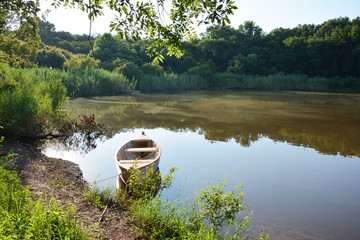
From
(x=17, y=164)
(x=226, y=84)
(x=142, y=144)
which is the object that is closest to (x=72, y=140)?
(x=142, y=144)

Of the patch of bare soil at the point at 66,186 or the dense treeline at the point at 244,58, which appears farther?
the dense treeline at the point at 244,58

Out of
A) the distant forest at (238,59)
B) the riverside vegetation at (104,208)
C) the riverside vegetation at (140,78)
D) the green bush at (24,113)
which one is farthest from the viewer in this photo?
the distant forest at (238,59)

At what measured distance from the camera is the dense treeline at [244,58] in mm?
36000

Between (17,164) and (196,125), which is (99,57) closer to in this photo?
(196,125)

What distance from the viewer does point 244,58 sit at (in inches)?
1871

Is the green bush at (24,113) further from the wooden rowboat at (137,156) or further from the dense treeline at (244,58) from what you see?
the dense treeline at (244,58)

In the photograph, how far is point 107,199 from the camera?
169 inches

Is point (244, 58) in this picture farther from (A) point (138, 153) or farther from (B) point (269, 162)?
(A) point (138, 153)

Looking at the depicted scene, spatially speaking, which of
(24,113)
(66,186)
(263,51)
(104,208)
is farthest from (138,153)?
(263,51)

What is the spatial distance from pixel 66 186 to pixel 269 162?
518cm

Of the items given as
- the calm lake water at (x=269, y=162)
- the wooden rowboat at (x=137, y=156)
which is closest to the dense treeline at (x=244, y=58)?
the calm lake water at (x=269, y=162)

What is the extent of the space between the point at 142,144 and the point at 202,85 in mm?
33368

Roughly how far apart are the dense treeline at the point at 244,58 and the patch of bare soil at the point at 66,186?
26.1 m

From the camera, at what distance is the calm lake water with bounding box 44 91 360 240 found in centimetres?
465
